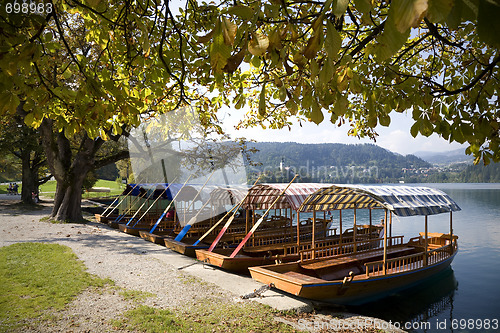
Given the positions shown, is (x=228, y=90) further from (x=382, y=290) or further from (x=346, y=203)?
(x=382, y=290)

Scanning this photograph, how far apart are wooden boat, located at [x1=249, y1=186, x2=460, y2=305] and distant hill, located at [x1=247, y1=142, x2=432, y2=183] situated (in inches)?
3812

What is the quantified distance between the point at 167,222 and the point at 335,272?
11.0 m

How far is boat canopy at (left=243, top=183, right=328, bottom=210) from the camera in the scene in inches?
478

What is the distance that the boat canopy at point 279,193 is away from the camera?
12.1 meters

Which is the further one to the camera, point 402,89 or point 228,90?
point 228,90

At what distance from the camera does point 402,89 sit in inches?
153

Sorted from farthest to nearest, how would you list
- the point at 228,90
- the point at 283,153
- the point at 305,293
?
the point at 283,153, the point at 305,293, the point at 228,90

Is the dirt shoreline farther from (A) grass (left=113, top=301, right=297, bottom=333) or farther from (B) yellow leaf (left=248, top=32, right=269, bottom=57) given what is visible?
(B) yellow leaf (left=248, top=32, right=269, bottom=57)

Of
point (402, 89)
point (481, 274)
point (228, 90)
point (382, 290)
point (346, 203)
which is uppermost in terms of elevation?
point (228, 90)

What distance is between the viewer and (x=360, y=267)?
10.5 metres

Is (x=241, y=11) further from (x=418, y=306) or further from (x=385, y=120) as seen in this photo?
(x=418, y=306)

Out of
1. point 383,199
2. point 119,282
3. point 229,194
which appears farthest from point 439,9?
point 229,194

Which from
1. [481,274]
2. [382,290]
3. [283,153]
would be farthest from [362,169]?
[382,290]

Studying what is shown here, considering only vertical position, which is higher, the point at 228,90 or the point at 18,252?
the point at 228,90
